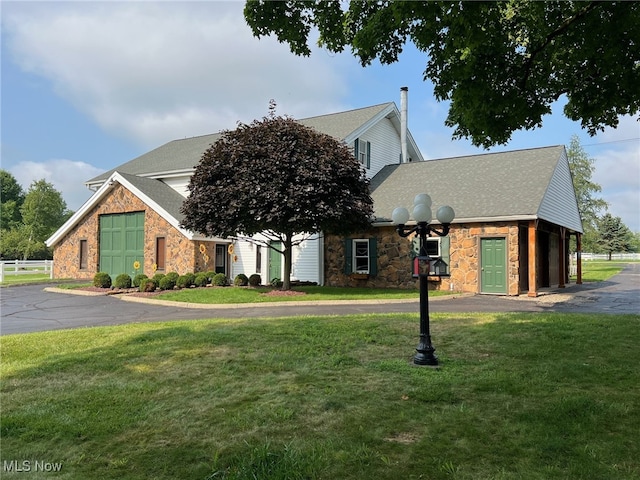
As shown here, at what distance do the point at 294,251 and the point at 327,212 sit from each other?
21.1 ft

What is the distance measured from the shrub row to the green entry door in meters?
9.32

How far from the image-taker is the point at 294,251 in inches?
816

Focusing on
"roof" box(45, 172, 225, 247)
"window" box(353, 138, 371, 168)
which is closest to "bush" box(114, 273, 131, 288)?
"roof" box(45, 172, 225, 247)

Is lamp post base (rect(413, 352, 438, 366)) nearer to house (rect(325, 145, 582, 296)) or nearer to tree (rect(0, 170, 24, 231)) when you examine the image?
house (rect(325, 145, 582, 296))

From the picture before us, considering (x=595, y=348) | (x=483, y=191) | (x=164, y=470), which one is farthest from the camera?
(x=483, y=191)

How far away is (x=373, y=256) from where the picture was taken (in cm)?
1870

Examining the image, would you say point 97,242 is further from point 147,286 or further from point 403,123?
point 403,123

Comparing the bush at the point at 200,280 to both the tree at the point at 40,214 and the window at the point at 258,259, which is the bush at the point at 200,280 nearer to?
the window at the point at 258,259

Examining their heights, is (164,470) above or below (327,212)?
below

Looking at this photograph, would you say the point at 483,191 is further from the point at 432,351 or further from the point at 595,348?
the point at 432,351

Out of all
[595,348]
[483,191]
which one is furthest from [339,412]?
[483,191]

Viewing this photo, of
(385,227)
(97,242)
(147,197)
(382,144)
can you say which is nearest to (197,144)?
(147,197)

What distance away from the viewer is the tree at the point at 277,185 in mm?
14633

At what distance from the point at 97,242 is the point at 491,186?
19900 mm
